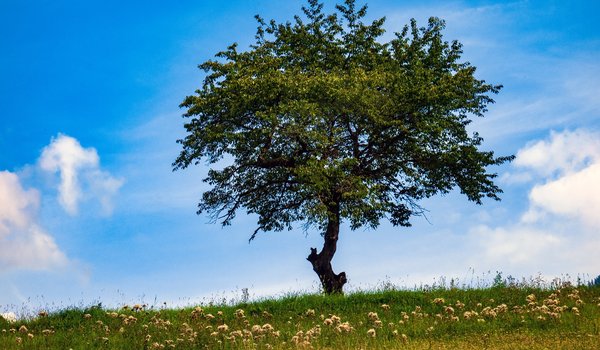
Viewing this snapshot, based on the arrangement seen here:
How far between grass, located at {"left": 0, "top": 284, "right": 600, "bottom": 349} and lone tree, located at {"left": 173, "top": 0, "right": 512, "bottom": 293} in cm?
640

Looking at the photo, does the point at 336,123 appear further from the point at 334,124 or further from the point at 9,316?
the point at 9,316

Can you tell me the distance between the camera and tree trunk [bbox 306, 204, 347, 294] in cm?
2869

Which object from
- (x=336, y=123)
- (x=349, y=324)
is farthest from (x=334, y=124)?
(x=349, y=324)

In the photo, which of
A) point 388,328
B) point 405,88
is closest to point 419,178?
point 405,88

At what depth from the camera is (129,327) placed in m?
17.9

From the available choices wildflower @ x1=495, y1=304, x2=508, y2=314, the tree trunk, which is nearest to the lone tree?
the tree trunk

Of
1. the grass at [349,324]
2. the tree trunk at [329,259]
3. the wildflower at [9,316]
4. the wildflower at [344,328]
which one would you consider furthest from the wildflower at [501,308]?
the wildflower at [9,316]

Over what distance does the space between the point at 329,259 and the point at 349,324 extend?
39.3 feet

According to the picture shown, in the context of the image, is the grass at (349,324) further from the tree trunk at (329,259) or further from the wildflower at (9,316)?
the tree trunk at (329,259)

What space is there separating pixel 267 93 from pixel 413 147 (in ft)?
23.4

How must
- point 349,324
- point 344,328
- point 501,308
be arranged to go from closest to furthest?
point 344,328
point 349,324
point 501,308

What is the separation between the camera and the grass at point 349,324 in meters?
14.6

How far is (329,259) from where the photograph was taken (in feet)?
95.8

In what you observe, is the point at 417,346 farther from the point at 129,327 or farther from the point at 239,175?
the point at 239,175
